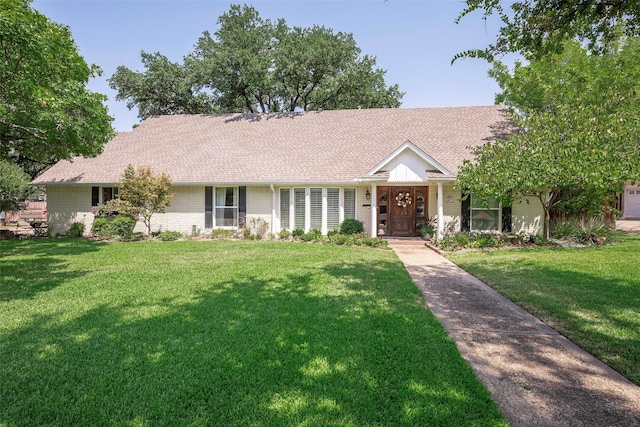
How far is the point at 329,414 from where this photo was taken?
113 inches

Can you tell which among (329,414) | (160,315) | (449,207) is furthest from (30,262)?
(449,207)

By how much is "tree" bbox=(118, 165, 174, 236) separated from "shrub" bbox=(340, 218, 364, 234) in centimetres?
778

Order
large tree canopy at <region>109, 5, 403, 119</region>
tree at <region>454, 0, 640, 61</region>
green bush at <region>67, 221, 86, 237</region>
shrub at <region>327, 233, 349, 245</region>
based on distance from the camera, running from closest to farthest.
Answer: tree at <region>454, 0, 640, 61</region> < shrub at <region>327, 233, 349, 245</region> < green bush at <region>67, 221, 86, 237</region> < large tree canopy at <region>109, 5, 403, 119</region>

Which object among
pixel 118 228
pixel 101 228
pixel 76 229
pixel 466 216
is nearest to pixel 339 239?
pixel 466 216

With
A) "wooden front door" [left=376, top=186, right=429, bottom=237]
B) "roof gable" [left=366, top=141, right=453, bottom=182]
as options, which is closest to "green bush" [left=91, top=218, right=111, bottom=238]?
"roof gable" [left=366, top=141, right=453, bottom=182]

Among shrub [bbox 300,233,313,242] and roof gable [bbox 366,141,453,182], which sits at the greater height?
roof gable [bbox 366,141,453,182]

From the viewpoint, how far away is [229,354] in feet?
12.8

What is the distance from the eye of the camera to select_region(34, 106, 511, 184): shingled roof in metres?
15.8

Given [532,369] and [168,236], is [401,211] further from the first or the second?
[532,369]

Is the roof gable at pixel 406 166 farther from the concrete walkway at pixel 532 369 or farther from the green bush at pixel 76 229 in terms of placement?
the green bush at pixel 76 229

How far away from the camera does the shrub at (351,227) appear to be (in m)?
14.6

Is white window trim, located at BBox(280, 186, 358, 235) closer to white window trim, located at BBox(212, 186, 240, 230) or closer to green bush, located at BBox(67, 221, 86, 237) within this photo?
white window trim, located at BBox(212, 186, 240, 230)

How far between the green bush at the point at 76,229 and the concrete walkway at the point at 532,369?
679 inches

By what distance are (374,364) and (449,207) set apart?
1265 cm
